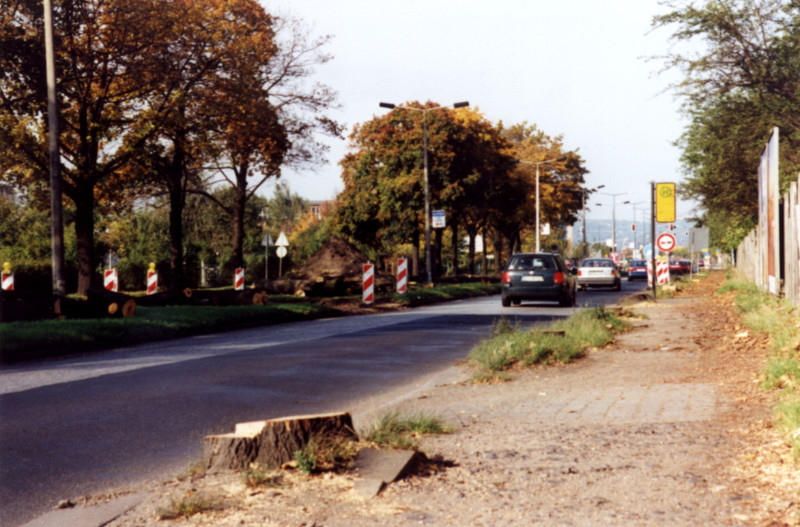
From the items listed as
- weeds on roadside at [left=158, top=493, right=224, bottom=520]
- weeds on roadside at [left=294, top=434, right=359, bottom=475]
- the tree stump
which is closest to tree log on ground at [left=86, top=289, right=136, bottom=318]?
the tree stump

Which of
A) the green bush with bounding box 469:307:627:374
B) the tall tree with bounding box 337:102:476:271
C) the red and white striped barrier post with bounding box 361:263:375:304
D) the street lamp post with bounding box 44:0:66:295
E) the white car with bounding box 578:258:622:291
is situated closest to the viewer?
the green bush with bounding box 469:307:627:374

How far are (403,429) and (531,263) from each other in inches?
842

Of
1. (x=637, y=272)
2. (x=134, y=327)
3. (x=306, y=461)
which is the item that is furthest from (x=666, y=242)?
(x=637, y=272)

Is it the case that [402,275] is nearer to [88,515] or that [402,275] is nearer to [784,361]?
[784,361]

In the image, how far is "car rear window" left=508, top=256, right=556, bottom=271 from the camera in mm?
27281

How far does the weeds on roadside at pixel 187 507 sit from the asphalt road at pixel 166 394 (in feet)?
3.18

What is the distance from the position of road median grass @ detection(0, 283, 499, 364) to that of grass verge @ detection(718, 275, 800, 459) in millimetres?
10394

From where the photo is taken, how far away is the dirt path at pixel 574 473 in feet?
14.8

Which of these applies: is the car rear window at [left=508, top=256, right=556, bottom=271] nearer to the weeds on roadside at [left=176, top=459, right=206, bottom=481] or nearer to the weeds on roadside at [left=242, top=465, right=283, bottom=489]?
the weeds on roadside at [left=176, top=459, right=206, bottom=481]

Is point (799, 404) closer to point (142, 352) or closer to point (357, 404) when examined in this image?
point (357, 404)

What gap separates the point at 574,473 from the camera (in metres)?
5.30

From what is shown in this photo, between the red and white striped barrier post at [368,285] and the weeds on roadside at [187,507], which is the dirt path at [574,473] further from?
the red and white striped barrier post at [368,285]

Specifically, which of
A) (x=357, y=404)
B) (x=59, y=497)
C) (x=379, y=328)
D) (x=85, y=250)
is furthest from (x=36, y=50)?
(x=59, y=497)

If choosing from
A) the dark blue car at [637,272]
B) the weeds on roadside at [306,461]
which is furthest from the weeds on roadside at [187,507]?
the dark blue car at [637,272]
